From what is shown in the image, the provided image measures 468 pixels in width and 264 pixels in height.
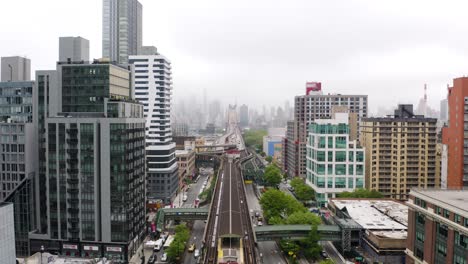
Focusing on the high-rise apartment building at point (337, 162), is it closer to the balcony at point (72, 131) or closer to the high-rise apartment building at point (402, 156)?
the high-rise apartment building at point (402, 156)

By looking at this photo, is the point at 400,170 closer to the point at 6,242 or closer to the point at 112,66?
the point at 112,66

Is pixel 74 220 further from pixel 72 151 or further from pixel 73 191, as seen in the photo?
pixel 72 151

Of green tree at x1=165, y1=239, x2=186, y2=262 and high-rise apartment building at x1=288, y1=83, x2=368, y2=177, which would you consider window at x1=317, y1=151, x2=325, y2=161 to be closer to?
high-rise apartment building at x1=288, y1=83, x2=368, y2=177

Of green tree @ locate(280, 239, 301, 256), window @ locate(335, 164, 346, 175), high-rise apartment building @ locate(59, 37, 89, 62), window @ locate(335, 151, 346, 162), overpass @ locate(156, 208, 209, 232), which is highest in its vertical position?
high-rise apartment building @ locate(59, 37, 89, 62)

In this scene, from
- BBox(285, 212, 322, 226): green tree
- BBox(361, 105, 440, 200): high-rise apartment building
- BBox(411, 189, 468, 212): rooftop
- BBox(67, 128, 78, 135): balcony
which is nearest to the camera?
BBox(411, 189, 468, 212): rooftop

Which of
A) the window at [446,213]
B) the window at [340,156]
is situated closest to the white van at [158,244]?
the window at [446,213]

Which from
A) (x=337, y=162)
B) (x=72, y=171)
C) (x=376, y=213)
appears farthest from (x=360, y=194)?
(x=72, y=171)

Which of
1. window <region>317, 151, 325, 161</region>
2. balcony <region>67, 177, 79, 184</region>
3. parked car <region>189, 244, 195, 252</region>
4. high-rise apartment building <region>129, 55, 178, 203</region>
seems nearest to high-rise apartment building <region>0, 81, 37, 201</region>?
balcony <region>67, 177, 79, 184</region>
